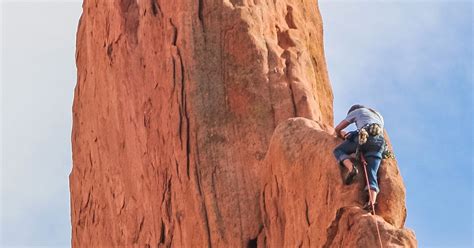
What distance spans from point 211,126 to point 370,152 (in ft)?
17.8

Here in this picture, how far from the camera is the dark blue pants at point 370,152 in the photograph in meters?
31.7

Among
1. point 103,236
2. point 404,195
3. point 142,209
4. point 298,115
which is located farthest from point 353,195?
point 103,236

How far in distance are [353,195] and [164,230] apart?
665 cm

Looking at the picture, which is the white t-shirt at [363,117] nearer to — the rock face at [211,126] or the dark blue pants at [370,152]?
the dark blue pants at [370,152]

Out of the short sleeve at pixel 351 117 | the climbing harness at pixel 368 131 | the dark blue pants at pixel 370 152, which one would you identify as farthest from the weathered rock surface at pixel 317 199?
the climbing harness at pixel 368 131

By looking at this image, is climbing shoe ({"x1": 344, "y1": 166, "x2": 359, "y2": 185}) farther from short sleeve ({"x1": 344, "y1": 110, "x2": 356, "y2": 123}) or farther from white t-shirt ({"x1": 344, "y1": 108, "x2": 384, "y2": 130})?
short sleeve ({"x1": 344, "y1": 110, "x2": 356, "y2": 123})

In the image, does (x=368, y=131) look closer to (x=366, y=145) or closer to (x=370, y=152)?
(x=366, y=145)

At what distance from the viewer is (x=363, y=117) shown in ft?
106

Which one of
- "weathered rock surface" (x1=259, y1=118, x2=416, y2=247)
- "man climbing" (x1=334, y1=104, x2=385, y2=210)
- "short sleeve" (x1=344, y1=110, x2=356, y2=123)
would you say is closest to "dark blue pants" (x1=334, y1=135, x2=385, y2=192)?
"man climbing" (x1=334, y1=104, x2=385, y2=210)

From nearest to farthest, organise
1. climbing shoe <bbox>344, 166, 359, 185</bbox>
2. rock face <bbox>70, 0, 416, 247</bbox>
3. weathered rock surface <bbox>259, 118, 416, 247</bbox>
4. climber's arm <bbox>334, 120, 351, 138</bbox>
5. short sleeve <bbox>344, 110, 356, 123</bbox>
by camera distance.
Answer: weathered rock surface <bbox>259, 118, 416, 247</bbox> < climbing shoe <bbox>344, 166, 359, 185</bbox> < short sleeve <bbox>344, 110, 356, 123</bbox> < climber's arm <bbox>334, 120, 351, 138</bbox> < rock face <bbox>70, 0, 416, 247</bbox>

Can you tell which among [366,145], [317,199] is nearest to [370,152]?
[366,145]

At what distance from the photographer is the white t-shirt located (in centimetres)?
3219

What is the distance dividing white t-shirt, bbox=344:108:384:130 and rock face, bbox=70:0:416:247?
0.62m

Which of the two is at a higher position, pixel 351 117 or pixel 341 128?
pixel 351 117
